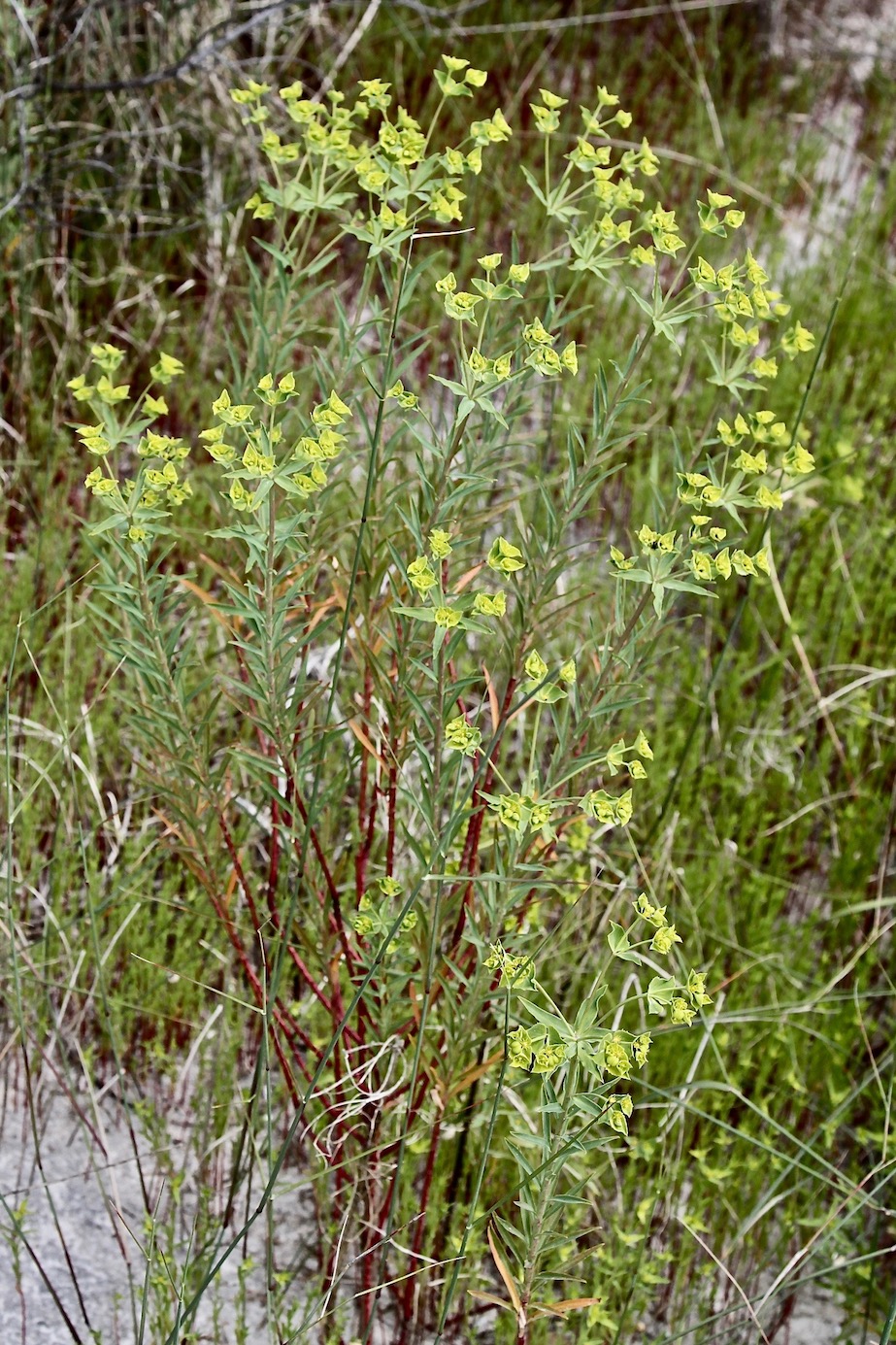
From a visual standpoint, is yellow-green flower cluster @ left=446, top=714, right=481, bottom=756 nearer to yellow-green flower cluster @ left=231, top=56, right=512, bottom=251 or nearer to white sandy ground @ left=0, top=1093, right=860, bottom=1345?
yellow-green flower cluster @ left=231, top=56, right=512, bottom=251

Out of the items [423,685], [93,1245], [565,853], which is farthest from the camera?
[565,853]

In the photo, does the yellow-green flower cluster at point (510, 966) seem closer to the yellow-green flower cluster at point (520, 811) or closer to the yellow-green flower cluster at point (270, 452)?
the yellow-green flower cluster at point (520, 811)

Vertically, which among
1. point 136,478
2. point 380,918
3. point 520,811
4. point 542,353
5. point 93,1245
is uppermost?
point 542,353

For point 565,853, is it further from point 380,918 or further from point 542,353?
point 542,353

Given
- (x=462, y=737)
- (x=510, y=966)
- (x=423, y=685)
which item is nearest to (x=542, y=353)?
(x=462, y=737)

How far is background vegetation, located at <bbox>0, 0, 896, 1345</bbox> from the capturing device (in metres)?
2.25

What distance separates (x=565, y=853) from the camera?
2904 millimetres

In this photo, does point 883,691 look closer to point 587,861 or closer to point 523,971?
point 587,861

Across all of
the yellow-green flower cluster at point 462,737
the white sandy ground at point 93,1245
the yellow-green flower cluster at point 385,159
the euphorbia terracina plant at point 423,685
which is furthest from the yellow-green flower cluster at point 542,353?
the white sandy ground at point 93,1245

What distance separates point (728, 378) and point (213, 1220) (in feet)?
5.40

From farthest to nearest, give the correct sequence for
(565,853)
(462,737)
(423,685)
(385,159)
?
→ (565,853)
(423,685)
(385,159)
(462,737)

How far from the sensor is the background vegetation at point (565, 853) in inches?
88.7

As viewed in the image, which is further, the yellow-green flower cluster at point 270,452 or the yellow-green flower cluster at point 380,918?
the yellow-green flower cluster at point 380,918

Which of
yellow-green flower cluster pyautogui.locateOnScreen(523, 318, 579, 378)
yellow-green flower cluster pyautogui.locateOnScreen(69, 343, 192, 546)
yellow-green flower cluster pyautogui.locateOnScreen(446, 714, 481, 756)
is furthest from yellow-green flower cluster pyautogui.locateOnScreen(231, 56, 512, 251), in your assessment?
yellow-green flower cluster pyautogui.locateOnScreen(446, 714, 481, 756)
